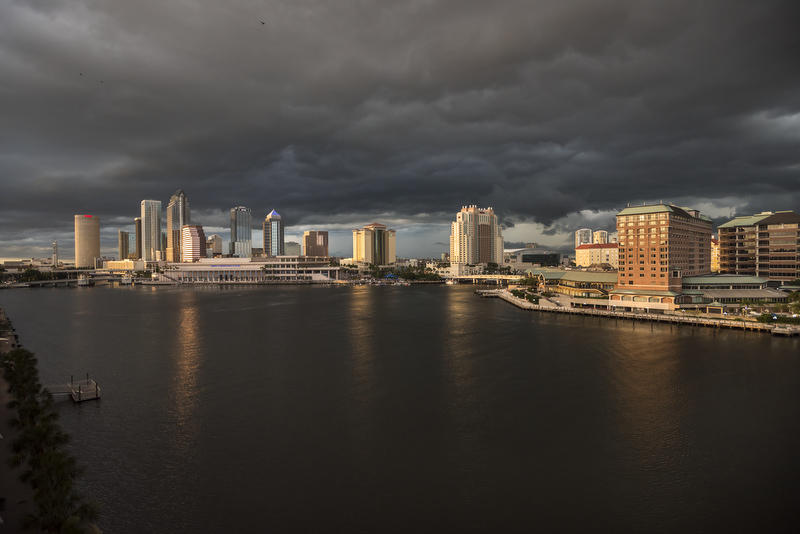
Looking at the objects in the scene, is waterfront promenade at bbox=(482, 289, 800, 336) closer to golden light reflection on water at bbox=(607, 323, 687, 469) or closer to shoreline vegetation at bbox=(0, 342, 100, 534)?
golden light reflection on water at bbox=(607, 323, 687, 469)

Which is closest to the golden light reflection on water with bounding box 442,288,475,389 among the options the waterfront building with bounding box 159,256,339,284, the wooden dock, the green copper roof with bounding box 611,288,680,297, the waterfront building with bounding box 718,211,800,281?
the wooden dock

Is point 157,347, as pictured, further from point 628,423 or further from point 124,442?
point 628,423

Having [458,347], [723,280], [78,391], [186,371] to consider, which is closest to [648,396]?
[458,347]

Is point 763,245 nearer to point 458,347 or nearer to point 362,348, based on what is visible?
point 458,347

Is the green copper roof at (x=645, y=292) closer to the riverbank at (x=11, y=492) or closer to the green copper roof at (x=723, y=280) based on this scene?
the green copper roof at (x=723, y=280)

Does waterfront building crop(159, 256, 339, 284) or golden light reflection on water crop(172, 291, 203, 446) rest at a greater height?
waterfront building crop(159, 256, 339, 284)

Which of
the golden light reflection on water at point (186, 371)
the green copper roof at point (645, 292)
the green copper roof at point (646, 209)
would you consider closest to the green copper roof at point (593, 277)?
the green copper roof at point (645, 292)
